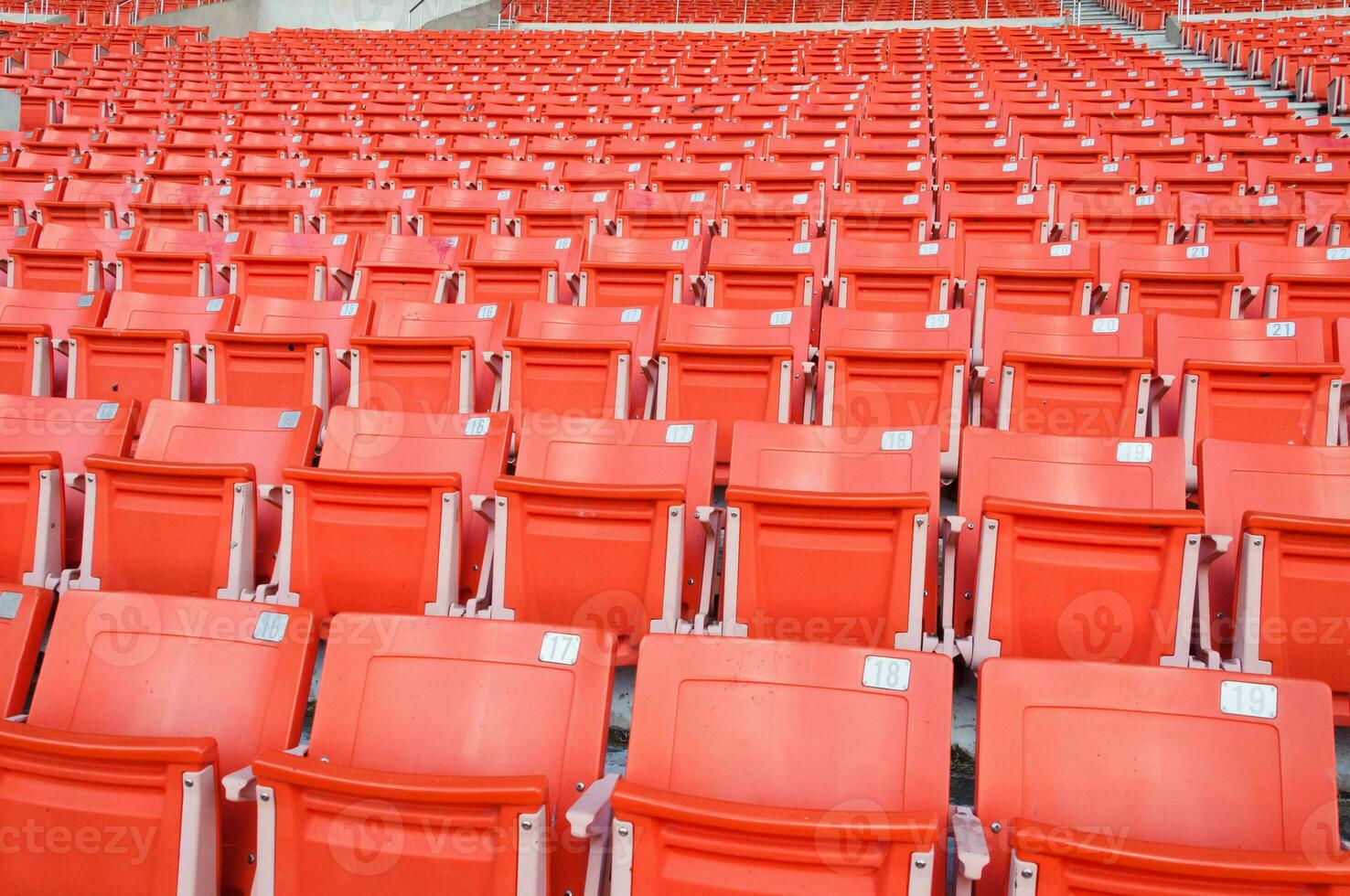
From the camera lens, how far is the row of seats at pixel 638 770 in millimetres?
790

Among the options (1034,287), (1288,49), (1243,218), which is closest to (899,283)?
(1034,287)

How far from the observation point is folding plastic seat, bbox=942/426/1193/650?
1188 mm

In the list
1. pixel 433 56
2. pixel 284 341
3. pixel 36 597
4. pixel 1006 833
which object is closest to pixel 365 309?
pixel 284 341

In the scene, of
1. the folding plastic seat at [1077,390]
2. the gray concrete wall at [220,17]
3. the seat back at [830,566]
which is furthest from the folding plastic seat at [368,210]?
the gray concrete wall at [220,17]

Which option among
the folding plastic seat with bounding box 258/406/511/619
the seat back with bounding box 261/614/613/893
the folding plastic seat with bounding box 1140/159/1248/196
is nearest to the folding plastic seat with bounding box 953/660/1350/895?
the seat back with bounding box 261/614/613/893

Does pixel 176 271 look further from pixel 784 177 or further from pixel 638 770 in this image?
pixel 638 770

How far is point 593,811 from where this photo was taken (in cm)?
85

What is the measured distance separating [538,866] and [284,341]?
4.70 feet

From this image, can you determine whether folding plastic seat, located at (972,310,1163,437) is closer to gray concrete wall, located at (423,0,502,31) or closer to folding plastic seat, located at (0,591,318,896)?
folding plastic seat, located at (0,591,318,896)

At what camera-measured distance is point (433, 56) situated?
668 centimetres

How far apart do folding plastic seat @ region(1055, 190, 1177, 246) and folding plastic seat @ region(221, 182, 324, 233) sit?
Answer: 2428 millimetres

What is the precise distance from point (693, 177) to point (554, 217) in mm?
609

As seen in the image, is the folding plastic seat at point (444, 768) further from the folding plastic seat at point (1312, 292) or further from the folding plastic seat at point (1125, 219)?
the folding plastic seat at point (1125, 219)

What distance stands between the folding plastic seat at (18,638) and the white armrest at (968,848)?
1.06m
